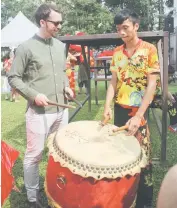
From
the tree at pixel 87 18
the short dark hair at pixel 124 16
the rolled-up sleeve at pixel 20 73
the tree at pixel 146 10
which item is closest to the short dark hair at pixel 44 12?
the rolled-up sleeve at pixel 20 73

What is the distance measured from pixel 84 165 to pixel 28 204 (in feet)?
3.69

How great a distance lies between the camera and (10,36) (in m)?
14.8

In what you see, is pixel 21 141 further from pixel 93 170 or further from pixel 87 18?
pixel 87 18

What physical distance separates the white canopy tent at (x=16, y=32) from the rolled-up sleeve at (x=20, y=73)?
12554mm

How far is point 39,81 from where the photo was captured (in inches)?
97.3

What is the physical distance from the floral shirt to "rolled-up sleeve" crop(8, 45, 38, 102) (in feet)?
2.12

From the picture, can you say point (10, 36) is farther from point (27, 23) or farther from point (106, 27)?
point (106, 27)

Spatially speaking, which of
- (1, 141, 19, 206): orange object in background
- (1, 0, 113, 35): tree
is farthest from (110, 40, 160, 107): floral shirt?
(1, 0, 113, 35): tree

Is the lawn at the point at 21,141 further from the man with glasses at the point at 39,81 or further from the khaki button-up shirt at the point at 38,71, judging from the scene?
the khaki button-up shirt at the point at 38,71

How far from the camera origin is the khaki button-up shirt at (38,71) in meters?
2.38

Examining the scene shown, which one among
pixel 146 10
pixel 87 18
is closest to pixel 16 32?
pixel 87 18

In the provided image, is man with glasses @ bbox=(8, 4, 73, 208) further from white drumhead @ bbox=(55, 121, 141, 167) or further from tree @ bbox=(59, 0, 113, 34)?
tree @ bbox=(59, 0, 113, 34)

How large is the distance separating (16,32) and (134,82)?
13525mm

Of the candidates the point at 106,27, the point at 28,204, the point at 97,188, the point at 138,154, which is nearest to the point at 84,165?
the point at 97,188
